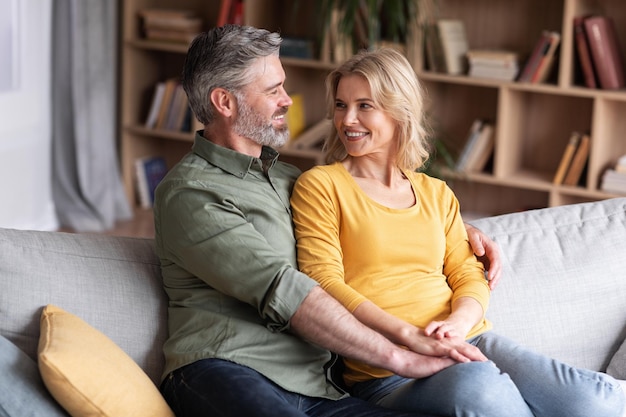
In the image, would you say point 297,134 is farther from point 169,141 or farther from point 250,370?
point 250,370

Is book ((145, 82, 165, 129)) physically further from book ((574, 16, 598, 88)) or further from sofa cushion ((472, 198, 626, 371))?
sofa cushion ((472, 198, 626, 371))

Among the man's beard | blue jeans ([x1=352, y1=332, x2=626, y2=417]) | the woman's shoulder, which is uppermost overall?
the man's beard

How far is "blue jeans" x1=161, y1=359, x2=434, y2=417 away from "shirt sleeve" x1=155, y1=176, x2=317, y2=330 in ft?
0.44

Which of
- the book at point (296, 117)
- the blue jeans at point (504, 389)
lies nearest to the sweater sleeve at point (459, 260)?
the blue jeans at point (504, 389)

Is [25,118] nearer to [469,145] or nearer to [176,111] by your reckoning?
[176,111]

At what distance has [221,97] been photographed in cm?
205

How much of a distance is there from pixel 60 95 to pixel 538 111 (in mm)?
2223

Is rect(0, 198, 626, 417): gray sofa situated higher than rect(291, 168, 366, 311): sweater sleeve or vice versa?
rect(291, 168, 366, 311): sweater sleeve

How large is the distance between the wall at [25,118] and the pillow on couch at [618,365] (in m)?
2.83

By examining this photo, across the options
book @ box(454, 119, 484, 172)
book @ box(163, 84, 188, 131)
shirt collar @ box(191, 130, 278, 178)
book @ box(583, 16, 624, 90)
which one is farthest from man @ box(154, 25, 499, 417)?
book @ box(163, 84, 188, 131)

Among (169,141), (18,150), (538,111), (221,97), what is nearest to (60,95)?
(18,150)

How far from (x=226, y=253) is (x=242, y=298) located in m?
0.09

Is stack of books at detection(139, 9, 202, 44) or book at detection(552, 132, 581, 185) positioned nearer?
book at detection(552, 132, 581, 185)

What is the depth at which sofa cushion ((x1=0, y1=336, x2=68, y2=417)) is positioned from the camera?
1599 millimetres
